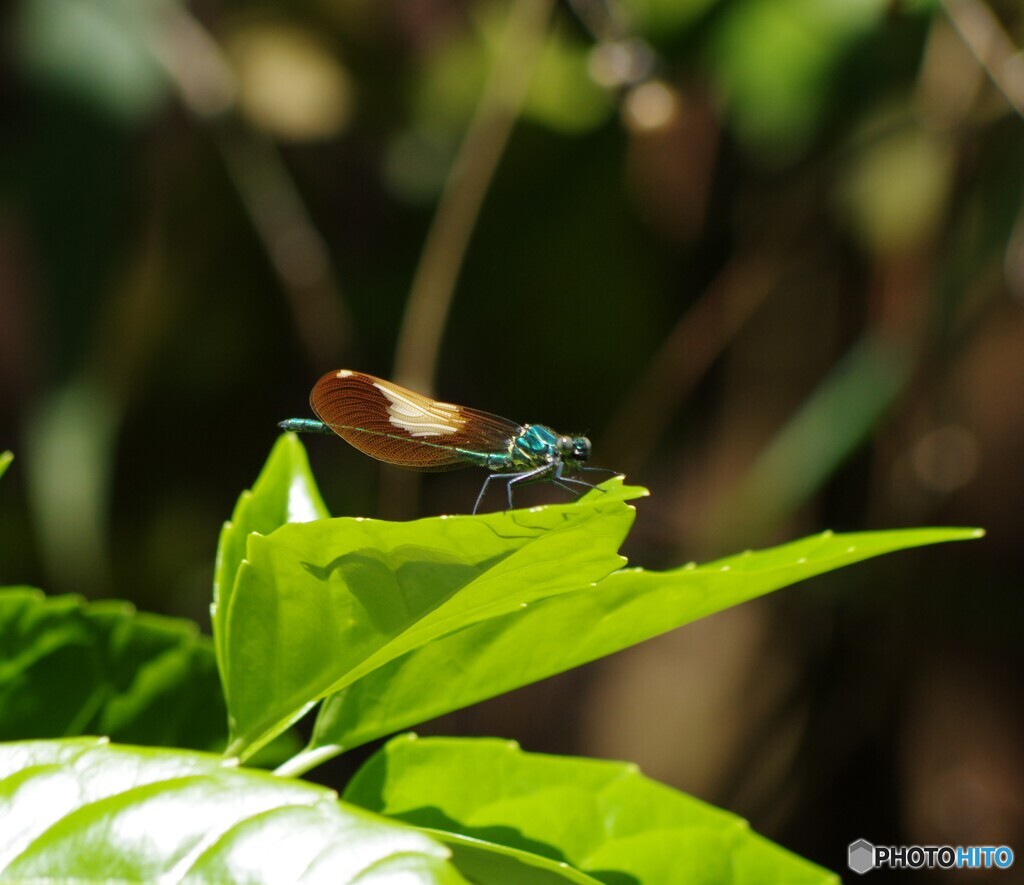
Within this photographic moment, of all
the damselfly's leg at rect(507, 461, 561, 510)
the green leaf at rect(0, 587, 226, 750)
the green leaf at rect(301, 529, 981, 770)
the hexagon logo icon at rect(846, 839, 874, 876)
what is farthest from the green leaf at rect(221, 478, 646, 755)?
the hexagon logo icon at rect(846, 839, 874, 876)

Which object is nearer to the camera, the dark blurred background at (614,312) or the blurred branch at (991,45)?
the blurred branch at (991,45)

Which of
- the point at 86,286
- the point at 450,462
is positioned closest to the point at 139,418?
the point at 86,286

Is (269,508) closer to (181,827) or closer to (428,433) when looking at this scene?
(181,827)

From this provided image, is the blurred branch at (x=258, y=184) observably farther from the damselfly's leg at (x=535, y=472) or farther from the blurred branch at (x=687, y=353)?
the damselfly's leg at (x=535, y=472)

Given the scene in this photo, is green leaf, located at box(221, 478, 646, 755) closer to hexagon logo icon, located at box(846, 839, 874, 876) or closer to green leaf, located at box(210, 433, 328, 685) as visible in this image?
green leaf, located at box(210, 433, 328, 685)

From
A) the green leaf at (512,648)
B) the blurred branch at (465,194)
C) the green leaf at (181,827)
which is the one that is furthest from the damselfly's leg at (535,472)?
the blurred branch at (465,194)

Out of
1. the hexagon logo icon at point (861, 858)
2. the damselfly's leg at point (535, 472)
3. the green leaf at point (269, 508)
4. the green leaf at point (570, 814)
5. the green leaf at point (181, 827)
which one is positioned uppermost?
the damselfly's leg at point (535, 472)
